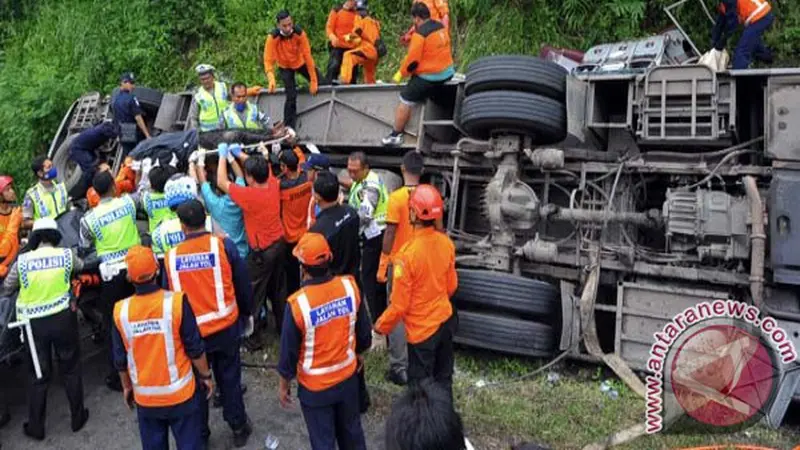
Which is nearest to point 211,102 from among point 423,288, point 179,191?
point 179,191

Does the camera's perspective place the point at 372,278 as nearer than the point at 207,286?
No

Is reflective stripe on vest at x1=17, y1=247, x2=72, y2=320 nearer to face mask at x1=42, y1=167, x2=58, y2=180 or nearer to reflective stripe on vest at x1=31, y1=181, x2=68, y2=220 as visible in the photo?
reflective stripe on vest at x1=31, y1=181, x2=68, y2=220

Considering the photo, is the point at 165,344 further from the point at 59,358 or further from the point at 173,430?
the point at 59,358

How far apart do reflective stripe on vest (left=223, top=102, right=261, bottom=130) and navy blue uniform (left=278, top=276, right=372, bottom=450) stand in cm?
370

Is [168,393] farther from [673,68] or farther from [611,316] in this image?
[673,68]

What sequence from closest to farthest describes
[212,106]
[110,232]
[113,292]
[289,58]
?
[110,232] → [113,292] → [212,106] → [289,58]

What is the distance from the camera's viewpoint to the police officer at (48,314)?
467 centimetres

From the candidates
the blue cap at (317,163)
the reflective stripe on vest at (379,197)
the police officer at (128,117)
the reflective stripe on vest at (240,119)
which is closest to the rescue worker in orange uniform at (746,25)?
the reflective stripe on vest at (379,197)

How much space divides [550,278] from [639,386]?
1.22 meters

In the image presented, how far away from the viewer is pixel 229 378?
4332mm

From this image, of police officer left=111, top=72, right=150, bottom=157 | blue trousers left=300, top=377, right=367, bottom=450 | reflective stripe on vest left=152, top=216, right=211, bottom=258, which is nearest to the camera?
blue trousers left=300, top=377, right=367, bottom=450

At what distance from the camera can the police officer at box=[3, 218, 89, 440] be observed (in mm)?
4674

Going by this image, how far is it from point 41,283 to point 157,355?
1.66m

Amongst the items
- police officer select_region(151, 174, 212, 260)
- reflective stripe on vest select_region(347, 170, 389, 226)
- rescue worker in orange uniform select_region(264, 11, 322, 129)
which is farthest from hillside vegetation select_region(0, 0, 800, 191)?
police officer select_region(151, 174, 212, 260)
